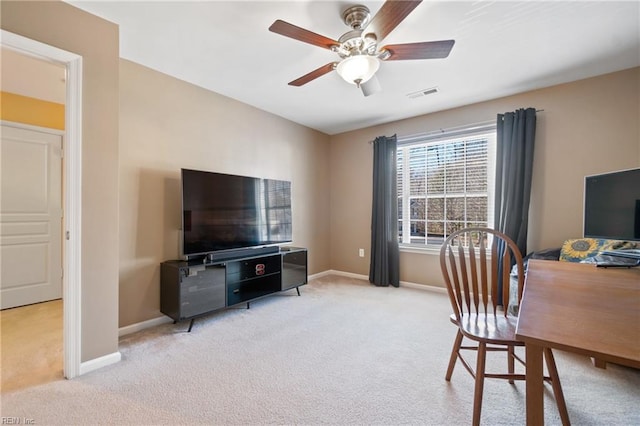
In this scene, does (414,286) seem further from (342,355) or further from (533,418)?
(533,418)

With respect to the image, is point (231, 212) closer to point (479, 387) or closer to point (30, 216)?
point (30, 216)

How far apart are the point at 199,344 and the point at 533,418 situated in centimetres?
221

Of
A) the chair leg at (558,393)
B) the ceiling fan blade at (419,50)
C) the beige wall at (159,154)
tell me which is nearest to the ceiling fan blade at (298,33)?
the ceiling fan blade at (419,50)

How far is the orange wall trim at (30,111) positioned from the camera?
3051 millimetres

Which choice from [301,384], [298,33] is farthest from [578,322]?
[298,33]

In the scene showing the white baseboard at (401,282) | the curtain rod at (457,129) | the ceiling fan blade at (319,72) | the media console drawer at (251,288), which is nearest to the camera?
the ceiling fan blade at (319,72)

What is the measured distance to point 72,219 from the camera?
1794 millimetres


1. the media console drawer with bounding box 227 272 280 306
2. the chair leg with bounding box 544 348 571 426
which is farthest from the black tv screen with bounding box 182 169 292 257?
the chair leg with bounding box 544 348 571 426

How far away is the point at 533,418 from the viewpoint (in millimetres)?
865

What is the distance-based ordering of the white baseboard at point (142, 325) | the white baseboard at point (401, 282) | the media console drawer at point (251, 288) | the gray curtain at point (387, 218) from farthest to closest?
the gray curtain at point (387, 218) → the white baseboard at point (401, 282) → the media console drawer at point (251, 288) → the white baseboard at point (142, 325)

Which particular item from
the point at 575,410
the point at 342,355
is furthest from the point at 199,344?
the point at 575,410

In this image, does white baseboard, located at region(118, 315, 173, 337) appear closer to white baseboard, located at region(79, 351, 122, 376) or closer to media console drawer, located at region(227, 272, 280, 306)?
white baseboard, located at region(79, 351, 122, 376)

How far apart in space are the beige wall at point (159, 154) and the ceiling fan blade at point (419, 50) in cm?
208

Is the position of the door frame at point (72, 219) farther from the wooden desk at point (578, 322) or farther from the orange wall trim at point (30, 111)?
the wooden desk at point (578, 322)
